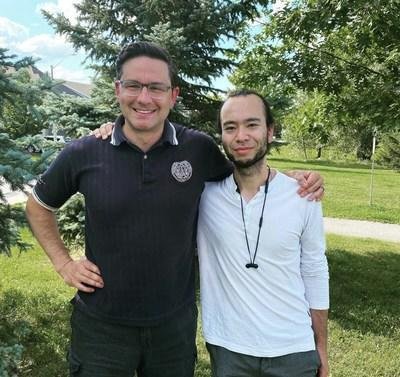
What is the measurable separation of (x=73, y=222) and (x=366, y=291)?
407cm

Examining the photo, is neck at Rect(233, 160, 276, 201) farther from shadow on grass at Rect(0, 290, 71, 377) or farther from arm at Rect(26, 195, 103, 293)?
shadow on grass at Rect(0, 290, 71, 377)

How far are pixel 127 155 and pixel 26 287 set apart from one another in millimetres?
4989

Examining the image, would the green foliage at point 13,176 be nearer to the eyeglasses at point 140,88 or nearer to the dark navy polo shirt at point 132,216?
the dark navy polo shirt at point 132,216

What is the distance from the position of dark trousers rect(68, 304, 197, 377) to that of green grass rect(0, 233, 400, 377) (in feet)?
4.51

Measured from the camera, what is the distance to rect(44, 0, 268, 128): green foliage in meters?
7.06

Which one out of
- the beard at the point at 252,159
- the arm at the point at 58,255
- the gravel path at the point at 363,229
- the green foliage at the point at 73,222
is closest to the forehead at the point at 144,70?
the beard at the point at 252,159

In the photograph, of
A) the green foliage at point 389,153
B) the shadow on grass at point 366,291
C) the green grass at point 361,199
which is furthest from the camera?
the green foliage at point 389,153

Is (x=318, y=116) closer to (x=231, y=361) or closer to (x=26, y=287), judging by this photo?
(x=26, y=287)

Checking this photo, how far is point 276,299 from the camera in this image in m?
2.23

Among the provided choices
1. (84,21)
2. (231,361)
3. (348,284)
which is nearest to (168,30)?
(84,21)

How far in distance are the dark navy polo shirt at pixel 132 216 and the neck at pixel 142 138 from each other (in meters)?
0.03

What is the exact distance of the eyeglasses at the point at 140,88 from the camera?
228cm

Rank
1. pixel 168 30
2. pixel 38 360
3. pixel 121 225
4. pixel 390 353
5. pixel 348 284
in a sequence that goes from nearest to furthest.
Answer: pixel 121 225 < pixel 38 360 < pixel 390 353 < pixel 168 30 < pixel 348 284

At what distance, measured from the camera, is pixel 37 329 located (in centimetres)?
516
